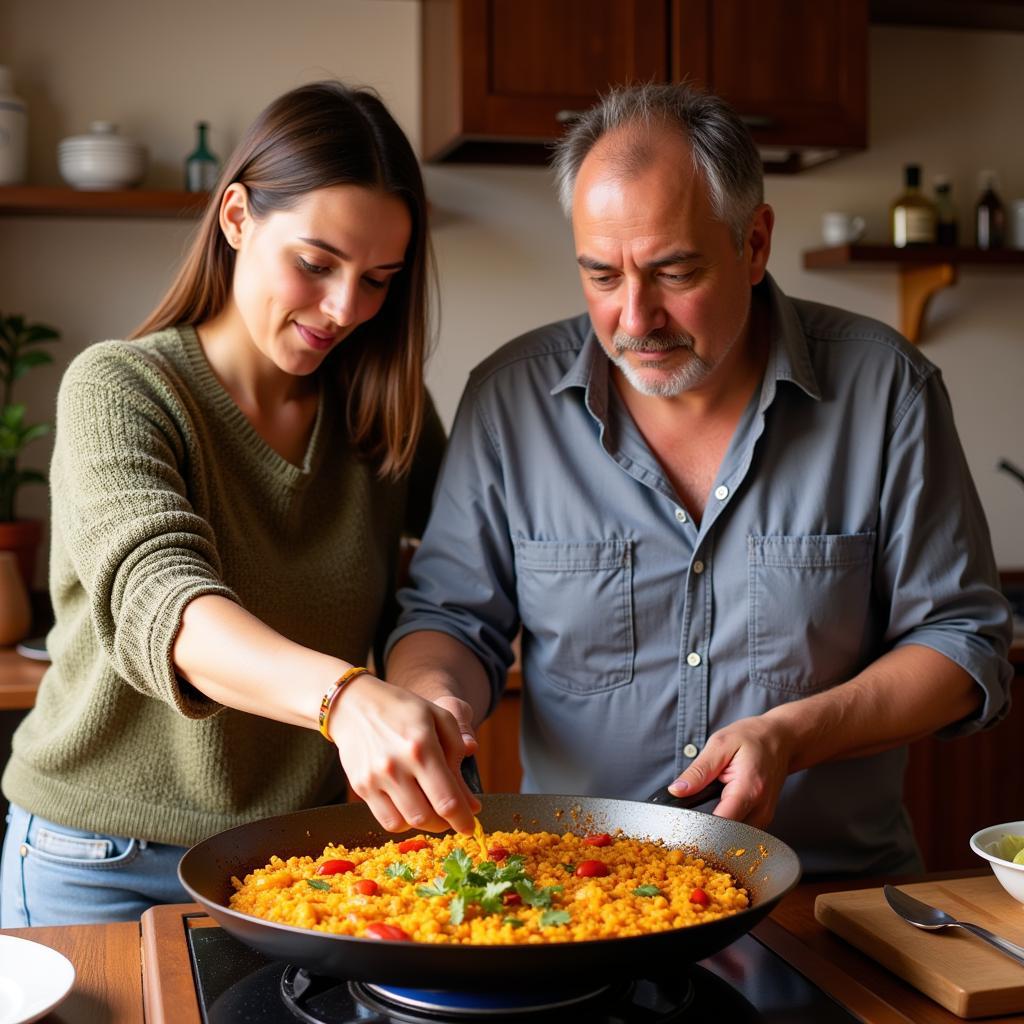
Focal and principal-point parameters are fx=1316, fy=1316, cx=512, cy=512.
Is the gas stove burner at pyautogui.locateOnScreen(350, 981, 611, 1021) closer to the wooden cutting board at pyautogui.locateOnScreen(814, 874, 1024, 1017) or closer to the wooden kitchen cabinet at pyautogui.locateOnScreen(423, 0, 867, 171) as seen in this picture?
the wooden cutting board at pyautogui.locateOnScreen(814, 874, 1024, 1017)

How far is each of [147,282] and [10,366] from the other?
0.36 metres

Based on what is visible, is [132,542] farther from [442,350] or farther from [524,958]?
[442,350]

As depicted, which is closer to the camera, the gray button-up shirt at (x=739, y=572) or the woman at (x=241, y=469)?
the woman at (x=241, y=469)

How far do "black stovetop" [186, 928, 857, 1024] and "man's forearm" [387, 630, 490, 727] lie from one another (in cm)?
47

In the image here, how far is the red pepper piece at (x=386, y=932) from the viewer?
1003mm

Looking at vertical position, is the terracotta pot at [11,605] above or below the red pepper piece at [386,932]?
below

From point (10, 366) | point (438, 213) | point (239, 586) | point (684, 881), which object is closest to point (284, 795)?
point (239, 586)

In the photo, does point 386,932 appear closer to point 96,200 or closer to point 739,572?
point 739,572

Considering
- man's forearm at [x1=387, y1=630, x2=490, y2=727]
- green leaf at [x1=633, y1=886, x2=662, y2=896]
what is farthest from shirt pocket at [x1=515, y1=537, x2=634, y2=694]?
green leaf at [x1=633, y1=886, x2=662, y2=896]

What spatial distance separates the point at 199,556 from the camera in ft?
4.28

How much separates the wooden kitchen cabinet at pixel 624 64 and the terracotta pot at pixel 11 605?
4.26 ft

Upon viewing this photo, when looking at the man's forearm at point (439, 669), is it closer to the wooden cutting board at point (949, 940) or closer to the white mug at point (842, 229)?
the wooden cutting board at point (949, 940)

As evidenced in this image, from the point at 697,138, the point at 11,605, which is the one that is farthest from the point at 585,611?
the point at 11,605

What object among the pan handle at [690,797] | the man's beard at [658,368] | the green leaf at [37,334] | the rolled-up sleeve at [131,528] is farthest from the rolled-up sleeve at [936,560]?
the green leaf at [37,334]
